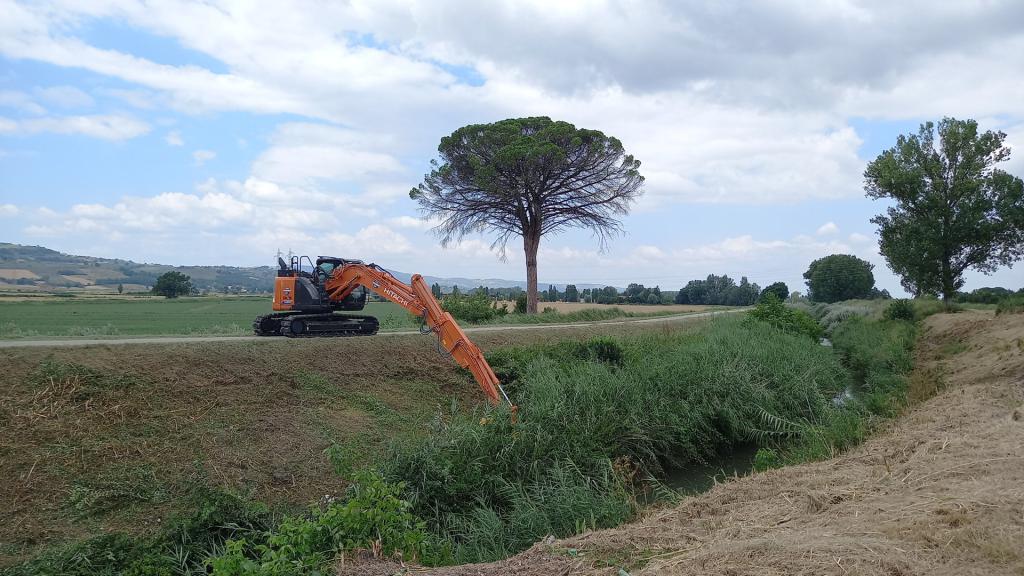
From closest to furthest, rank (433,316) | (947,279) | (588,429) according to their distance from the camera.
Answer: (588,429) < (433,316) < (947,279)

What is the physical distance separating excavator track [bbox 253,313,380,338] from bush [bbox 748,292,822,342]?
15.5 metres

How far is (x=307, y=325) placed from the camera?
652 inches

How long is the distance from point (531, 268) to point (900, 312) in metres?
16.7

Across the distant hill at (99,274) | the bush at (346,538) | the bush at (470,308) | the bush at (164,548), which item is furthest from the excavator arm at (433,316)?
the distant hill at (99,274)

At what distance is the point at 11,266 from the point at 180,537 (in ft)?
241

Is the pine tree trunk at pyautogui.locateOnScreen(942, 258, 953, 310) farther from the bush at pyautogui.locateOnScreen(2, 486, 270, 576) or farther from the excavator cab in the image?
the bush at pyautogui.locateOnScreen(2, 486, 270, 576)

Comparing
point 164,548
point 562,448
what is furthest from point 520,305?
point 164,548

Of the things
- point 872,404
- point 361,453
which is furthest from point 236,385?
point 872,404

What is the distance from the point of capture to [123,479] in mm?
8977

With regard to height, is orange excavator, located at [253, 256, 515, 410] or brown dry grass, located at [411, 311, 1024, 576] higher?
orange excavator, located at [253, 256, 515, 410]

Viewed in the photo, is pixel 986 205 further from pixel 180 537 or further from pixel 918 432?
pixel 180 537

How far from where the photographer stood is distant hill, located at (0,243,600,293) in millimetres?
57875

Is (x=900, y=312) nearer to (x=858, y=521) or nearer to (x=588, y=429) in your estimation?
(x=588, y=429)

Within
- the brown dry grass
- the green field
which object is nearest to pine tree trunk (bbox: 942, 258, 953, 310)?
the green field
